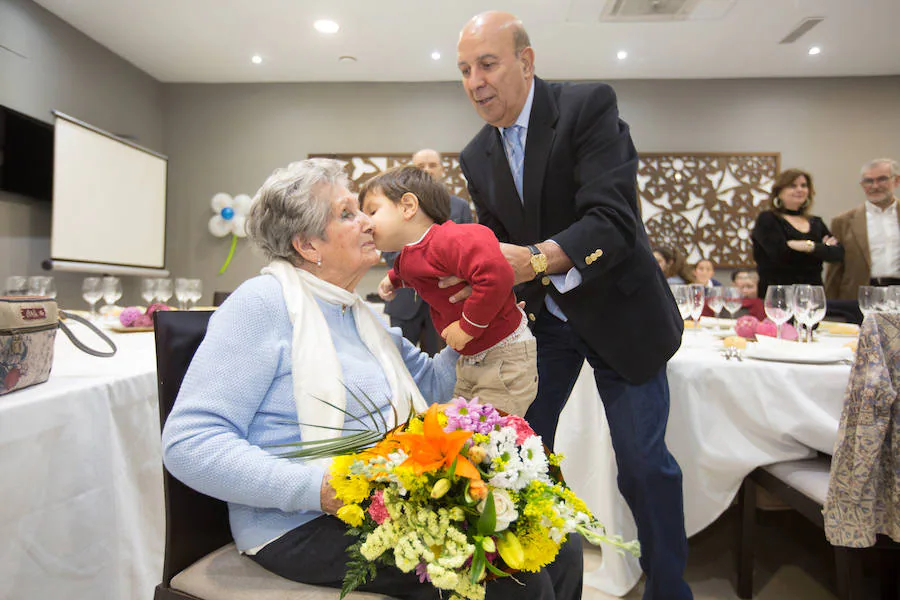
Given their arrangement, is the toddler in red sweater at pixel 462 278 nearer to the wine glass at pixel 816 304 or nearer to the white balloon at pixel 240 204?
the wine glass at pixel 816 304

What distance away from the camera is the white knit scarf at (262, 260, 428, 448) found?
3.36ft

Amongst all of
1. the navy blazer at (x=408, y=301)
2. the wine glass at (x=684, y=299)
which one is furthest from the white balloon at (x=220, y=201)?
the wine glass at (x=684, y=299)

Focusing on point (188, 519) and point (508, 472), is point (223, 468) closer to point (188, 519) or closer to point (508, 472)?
point (188, 519)

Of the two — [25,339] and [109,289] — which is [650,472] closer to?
[25,339]

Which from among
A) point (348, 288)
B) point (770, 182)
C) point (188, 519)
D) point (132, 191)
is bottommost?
point (188, 519)

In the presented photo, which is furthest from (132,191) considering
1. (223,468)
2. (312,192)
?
(223,468)

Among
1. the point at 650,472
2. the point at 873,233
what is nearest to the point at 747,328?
the point at 650,472

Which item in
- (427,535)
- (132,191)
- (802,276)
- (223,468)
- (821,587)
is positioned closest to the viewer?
(427,535)

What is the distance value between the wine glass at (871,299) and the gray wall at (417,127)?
4790 millimetres

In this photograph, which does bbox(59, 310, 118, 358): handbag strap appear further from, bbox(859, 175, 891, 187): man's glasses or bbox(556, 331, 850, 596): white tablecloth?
bbox(859, 175, 891, 187): man's glasses

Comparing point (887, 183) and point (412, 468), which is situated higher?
point (887, 183)

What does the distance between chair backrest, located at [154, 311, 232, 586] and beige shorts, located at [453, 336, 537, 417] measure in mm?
647

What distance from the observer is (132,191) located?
6035 millimetres

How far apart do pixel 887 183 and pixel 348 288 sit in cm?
460
